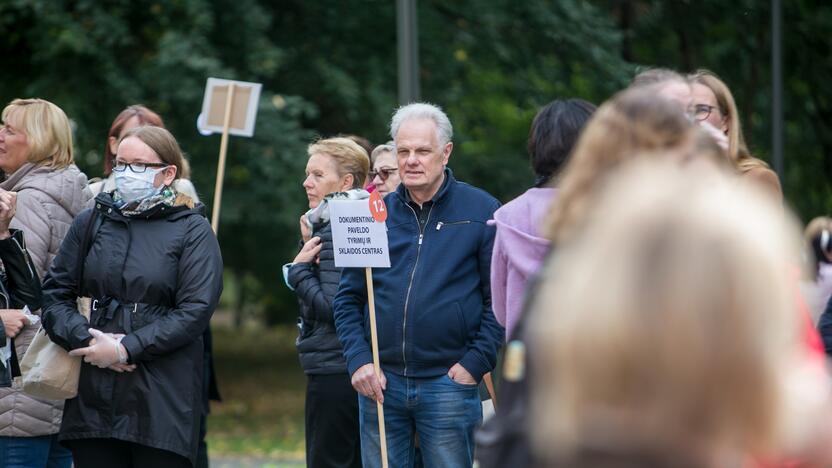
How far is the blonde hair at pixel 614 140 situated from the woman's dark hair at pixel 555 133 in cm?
159

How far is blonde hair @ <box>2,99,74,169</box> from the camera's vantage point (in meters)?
5.88

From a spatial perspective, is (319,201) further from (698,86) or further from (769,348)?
(769,348)

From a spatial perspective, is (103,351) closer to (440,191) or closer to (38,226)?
(38,226)

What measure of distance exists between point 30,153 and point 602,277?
15.3 ft

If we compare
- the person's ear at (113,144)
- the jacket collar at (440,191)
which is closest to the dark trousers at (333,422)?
the jacket collar at (440,191)

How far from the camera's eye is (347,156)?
638 centimetres

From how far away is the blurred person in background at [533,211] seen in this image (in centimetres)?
420

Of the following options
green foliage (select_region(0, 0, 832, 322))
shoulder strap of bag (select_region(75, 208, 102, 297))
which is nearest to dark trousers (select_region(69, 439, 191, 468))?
shoulder strap of bag (select_region(75, 208, 102, 297))

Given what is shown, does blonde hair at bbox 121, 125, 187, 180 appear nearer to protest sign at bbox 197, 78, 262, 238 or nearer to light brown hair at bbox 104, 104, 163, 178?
light brown hair at bbox 104, 104, 163, 178

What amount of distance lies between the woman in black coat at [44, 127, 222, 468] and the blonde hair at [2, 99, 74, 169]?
0.79 meters

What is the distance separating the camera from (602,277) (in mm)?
1755

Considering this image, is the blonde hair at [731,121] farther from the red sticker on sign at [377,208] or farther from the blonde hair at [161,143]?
the blonde hair at [161,143]

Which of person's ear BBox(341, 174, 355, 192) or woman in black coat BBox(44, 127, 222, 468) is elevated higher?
person's ear BBox(341, 174, 355, 192)

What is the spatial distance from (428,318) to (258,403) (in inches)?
476
